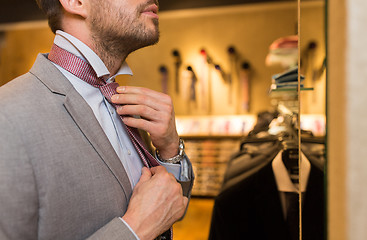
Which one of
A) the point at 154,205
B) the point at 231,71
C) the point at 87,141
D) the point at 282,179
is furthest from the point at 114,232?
the point at 231,71

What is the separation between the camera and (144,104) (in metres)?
0.94

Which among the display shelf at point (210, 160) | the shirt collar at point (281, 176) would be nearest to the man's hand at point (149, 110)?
the shirt collar at point (281, 176)

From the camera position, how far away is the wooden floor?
11.5ft

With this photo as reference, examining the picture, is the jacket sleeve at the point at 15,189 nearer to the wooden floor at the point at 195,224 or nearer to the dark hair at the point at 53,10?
the dark hair at the point at 53,10

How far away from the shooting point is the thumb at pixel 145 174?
0.91 metres

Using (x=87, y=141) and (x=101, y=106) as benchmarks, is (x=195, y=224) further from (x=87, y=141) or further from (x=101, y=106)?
(x=87, y=141)

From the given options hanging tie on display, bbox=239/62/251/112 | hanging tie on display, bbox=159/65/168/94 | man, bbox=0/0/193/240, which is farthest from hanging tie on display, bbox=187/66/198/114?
man, bbox=0/0/193/240

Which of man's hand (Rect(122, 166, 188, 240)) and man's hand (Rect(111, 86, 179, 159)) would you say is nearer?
man's hand (Rect(122, 166, 188, 240))

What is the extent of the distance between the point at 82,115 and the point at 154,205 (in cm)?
32

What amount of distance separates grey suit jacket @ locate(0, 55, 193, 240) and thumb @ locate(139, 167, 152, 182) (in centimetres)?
6

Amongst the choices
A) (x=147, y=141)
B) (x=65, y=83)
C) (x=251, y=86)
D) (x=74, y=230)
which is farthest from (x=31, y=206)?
(x=251, y=86)

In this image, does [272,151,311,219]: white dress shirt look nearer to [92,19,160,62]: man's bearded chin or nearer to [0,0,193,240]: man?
[0,0,193,240]: man

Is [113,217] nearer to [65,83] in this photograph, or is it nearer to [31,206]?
[31,206]

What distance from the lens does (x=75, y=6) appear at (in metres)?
0.97
